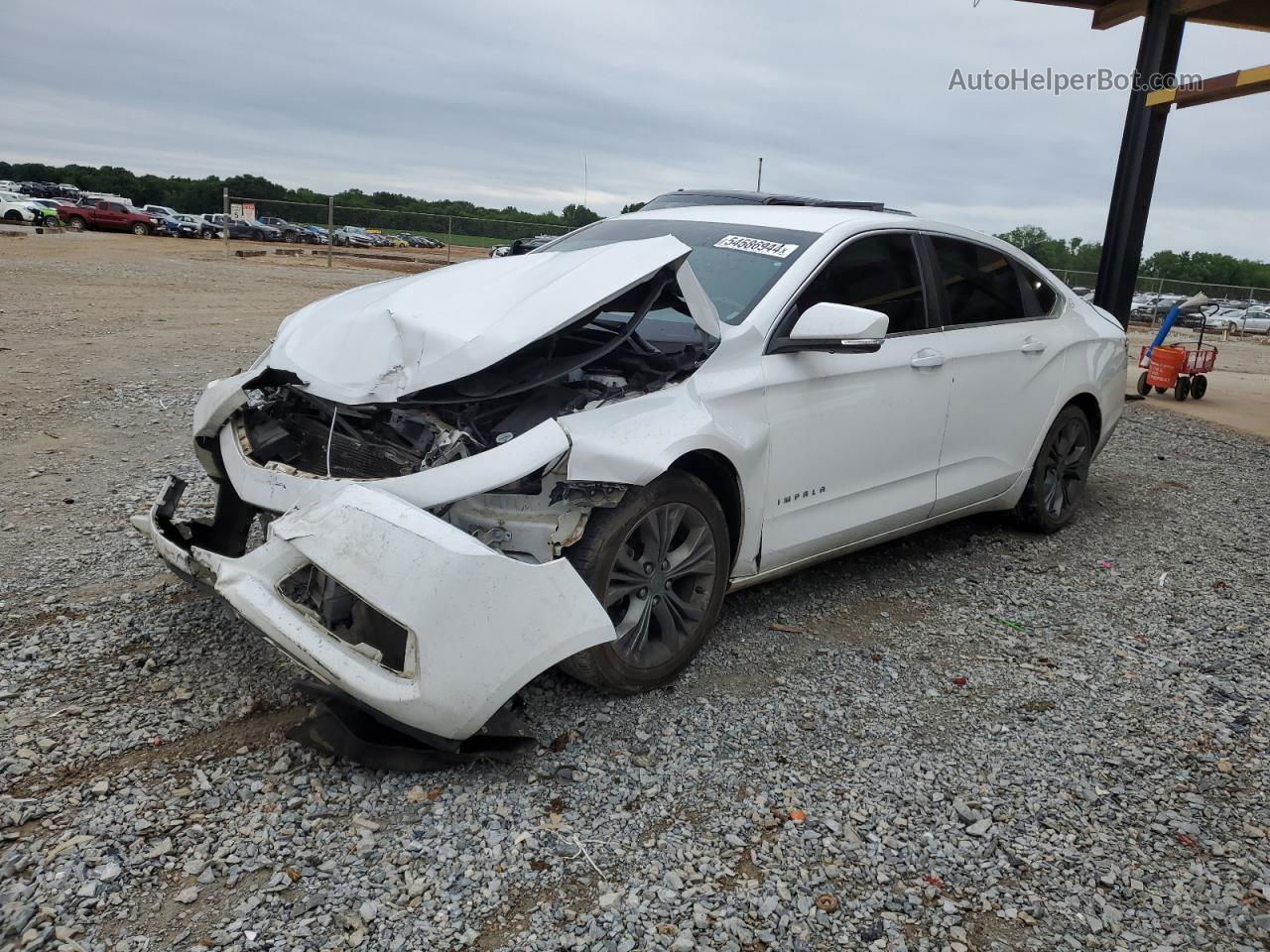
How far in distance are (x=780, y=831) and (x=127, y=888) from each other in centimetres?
171

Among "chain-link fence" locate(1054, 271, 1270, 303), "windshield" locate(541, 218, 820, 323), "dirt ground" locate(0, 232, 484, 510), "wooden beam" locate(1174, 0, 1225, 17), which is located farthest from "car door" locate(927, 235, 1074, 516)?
"chain-link fence" locate(1054, 271, 1270, 303)

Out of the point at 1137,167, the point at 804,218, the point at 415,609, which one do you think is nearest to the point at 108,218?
the point at 1137,167

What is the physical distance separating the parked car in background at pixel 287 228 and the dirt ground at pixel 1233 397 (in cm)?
3181

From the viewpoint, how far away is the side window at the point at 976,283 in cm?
478

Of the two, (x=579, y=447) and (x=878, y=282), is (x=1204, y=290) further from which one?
(x=579, y=447)

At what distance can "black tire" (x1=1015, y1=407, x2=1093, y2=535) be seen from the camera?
556cm

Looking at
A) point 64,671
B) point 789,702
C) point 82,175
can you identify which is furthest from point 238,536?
point 82,175

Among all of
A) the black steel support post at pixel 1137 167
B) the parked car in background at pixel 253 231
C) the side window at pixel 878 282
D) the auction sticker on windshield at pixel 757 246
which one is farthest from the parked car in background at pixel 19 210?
the side window at pixel 878 282

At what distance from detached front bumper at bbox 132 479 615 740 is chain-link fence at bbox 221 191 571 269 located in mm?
26282

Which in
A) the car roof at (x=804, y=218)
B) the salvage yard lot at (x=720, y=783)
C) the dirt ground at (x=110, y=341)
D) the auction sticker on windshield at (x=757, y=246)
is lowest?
the salvage yard lot at (x=720, y=783)

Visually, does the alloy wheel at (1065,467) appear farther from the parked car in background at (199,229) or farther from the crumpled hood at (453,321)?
the parked car in background at (199,229)

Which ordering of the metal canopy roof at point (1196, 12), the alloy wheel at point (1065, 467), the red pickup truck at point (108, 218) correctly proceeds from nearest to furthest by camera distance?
the alloy wheel at point (1065, 467) < the metal canopy roof at point (1196, 12) < the red pickup truck at point (108, 218)

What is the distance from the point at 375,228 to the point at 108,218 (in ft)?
38.1

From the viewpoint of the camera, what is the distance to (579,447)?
3.07 meters
